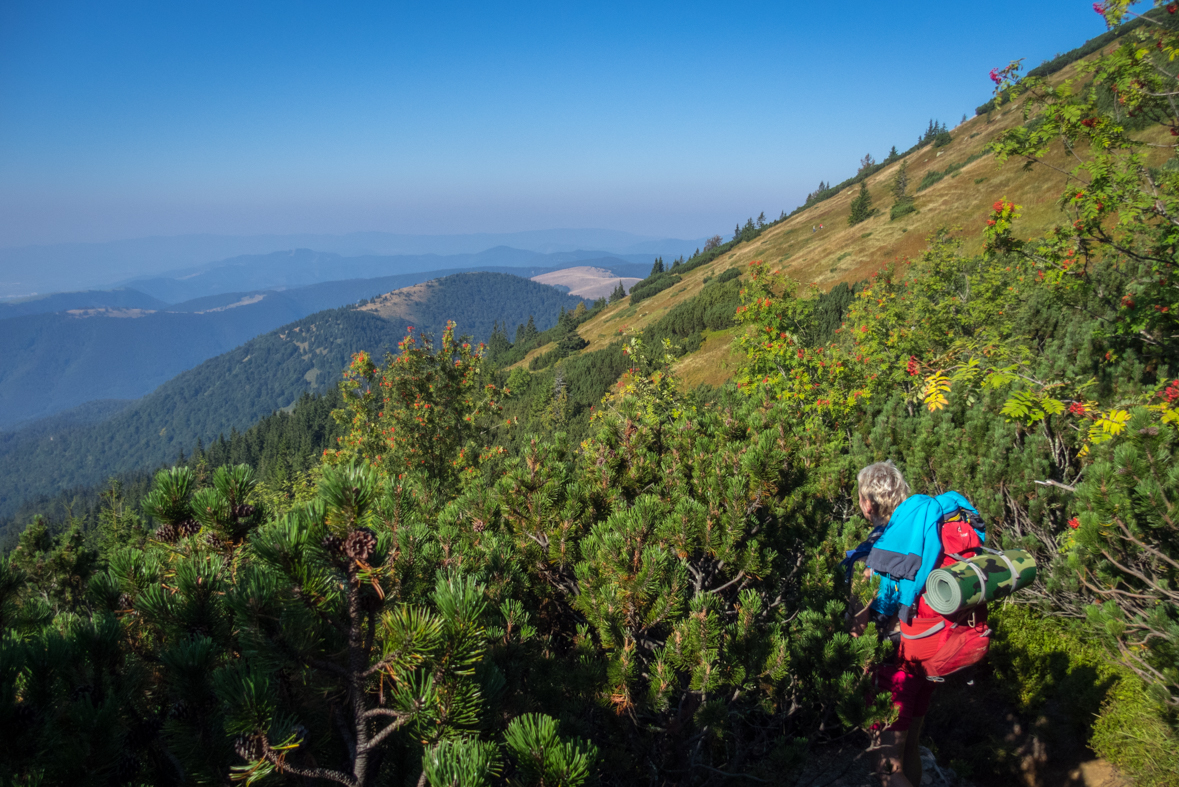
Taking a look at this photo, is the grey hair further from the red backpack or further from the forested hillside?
the forested hillside

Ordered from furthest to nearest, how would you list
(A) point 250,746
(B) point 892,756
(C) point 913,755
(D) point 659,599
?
1. (C) point 913,755
2. (B) point 892,756
3. (D) point 659,599
4. (A) point 250,746

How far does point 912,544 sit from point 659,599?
1.97 metres

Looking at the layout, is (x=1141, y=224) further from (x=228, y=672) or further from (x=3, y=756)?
(x=3, y=756)

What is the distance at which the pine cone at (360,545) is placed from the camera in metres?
1.78

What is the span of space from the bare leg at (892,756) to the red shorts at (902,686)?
0.27m

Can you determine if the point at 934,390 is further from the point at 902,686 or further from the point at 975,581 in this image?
the point at 902,686

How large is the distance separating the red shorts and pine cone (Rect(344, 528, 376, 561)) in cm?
413

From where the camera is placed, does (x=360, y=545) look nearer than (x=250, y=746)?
No

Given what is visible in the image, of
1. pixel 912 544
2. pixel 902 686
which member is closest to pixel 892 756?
pixel 902 686

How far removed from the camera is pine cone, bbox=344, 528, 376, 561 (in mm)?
1784

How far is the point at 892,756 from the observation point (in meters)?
4.45

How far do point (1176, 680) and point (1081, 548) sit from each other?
1.72 m

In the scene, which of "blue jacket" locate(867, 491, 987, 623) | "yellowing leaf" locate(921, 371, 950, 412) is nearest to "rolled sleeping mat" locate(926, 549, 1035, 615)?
"blue jacket" locate(867, 491, 987, 623)

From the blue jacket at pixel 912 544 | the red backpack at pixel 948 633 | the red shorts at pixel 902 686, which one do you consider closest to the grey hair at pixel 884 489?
the blue jacket at pixel 912 544
